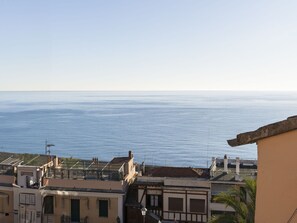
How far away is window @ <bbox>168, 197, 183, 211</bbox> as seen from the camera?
27750 millimetres

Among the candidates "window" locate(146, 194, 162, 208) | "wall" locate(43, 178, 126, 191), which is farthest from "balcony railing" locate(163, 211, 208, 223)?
"wall" locate(43, 178, 126, 191)

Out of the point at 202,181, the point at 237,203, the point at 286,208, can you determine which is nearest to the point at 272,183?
the point at 286,208

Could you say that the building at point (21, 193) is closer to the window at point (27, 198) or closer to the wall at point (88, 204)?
the window at point (27, 198)

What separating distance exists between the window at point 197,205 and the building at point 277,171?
21.1m

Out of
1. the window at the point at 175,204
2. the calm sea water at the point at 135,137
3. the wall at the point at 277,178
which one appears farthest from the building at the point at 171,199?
the calm sea water at the point at 135,137

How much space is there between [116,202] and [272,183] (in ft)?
72.3

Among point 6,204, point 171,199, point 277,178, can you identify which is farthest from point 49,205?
point 277,178

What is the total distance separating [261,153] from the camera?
22.8 feet

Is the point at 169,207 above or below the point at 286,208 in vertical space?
below

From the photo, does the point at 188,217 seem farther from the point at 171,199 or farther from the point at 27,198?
the point at 27,198

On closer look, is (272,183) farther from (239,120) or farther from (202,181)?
(239,120)

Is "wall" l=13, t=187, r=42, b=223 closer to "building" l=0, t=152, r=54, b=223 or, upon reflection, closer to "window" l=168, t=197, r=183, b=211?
"building" l=0, t=152, r=54, b=223

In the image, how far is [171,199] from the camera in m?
27.9

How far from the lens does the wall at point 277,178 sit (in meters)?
6.56
